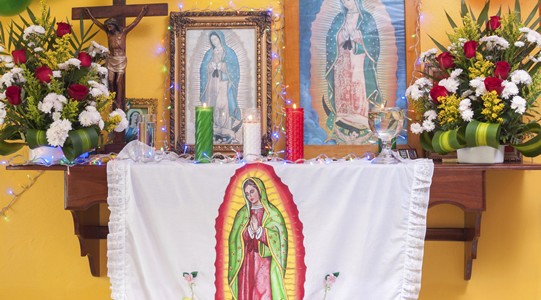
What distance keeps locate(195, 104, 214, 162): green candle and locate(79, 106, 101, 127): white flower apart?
0.31 meters

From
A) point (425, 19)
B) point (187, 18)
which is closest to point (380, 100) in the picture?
point (425, 19)

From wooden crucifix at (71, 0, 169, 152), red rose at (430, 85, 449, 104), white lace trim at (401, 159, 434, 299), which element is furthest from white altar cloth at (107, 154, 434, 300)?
wooden crucifix at (71, 0, 169, 152)

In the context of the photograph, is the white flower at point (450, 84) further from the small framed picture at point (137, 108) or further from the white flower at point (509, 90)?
the small framed picture at point (137, 108)

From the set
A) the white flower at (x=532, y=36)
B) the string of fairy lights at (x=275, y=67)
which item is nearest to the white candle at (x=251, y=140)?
the string of fairy lights at (x=275, y=67)

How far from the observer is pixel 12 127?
1819mm

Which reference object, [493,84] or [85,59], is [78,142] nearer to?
[85,59]

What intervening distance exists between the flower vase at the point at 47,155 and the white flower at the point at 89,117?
0.12 meters

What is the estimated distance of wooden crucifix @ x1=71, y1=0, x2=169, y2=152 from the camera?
1929 millimetres

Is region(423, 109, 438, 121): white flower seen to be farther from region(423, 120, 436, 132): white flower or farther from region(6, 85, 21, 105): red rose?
region(6, 85, 21, 105): red rose

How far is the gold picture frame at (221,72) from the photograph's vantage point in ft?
6.53

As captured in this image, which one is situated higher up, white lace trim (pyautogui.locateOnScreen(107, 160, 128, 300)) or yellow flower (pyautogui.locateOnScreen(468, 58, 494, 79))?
yellow flower (pyautogui.locateOnScreen(468, 58, 494, 79))

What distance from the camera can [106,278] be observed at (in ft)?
6.81

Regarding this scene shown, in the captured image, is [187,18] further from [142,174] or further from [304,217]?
[304,217]

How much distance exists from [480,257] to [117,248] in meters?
1.16
